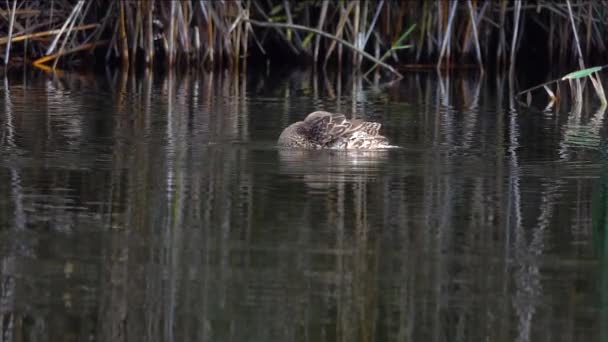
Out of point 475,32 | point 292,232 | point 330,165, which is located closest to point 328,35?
point 475,32

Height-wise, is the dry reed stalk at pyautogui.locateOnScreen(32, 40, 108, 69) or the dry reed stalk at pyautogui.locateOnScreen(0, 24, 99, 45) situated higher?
the dry reed stalk at pyautogui.locateOnScreen(0, 24, 99, 45)

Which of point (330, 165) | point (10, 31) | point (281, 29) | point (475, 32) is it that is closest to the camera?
point (330, 165)

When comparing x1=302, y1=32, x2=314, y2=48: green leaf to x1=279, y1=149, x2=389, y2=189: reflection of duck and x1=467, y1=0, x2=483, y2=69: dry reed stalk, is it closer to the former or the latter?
x1=467, y1=0, x2=483, y2=69: dry reed stalk

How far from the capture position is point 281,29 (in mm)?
18141

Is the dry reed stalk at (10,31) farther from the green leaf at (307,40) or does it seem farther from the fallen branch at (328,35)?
the green leaf at (307,40)

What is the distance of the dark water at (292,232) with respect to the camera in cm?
548

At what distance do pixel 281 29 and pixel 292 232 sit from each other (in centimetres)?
1144

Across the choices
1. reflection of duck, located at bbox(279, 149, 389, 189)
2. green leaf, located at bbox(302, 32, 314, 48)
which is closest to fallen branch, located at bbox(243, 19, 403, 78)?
green leaf, located at bbox(302, 32, 314, 48)

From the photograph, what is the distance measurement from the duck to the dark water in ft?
0.56

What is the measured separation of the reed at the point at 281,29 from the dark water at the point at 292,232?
198 inches

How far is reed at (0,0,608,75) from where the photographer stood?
16922mm

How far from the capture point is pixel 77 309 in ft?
18.0

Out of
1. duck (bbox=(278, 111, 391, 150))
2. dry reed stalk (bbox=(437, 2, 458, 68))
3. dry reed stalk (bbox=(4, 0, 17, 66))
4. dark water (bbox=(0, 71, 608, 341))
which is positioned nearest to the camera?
dark water (bbox=(0, 71, 608, 341))

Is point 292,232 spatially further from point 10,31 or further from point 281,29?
point 281,29
